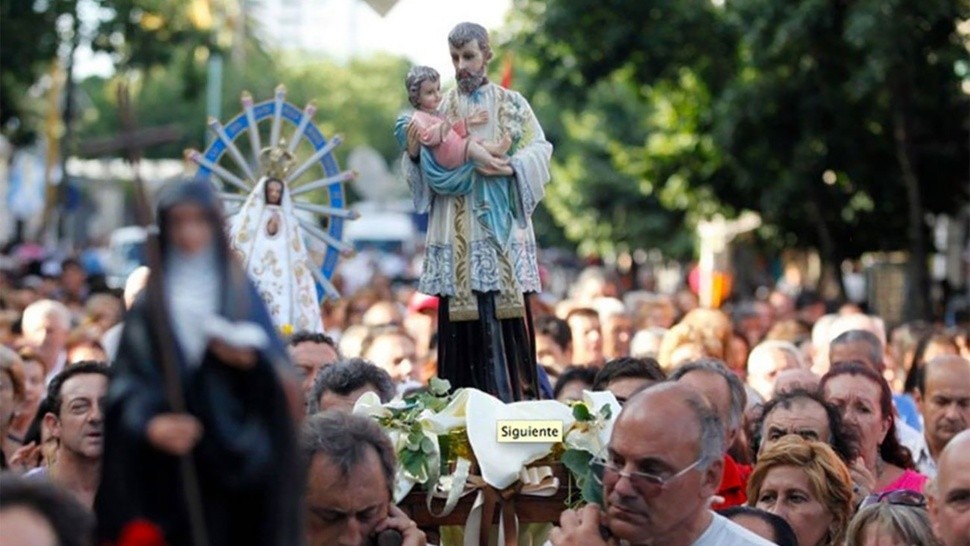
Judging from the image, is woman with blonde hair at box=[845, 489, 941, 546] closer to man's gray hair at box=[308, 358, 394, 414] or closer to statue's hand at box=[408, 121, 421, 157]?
statue's hand at box=[408, 121, 421, 157]

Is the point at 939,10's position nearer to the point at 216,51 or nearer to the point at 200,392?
the point at 216,51

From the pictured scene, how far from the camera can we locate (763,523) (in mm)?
7367

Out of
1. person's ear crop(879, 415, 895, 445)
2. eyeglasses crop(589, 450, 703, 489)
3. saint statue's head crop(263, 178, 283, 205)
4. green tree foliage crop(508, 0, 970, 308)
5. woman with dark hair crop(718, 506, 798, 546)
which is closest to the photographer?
eyeglasses crop(589, 450, 703, 489)

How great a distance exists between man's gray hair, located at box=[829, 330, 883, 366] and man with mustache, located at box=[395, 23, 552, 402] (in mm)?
4376

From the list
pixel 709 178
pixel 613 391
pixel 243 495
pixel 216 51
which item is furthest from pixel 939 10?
pixel 243 495

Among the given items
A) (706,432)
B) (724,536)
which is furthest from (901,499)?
(706,432)

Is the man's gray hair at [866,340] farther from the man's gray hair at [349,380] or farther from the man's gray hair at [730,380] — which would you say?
the man's gray hair at [349,380]

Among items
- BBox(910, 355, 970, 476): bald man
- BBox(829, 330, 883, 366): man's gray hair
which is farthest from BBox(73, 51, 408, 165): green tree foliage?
BBox(910, 355, 970, 476): bald man

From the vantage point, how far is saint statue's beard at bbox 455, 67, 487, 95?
8.55 meters

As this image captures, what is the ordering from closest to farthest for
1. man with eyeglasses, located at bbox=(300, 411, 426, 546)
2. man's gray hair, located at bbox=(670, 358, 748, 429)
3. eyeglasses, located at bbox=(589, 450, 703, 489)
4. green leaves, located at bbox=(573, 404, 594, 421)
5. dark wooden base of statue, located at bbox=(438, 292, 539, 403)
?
eyeglasses, located at bbox=(589, 450, 703, 489)
man with eyeglasses, located at bbox=(300, 411, 426, 546)
green leaves, located at bbox=(573, 404, 594, 421)
dark wooden base of statue, located at bbox=(438, 292, 539, 403)
man's gray hair, located at bbox=(670, 358, 748, 429)

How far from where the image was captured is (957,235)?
41844 millimetres

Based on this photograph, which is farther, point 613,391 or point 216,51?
point 216,51

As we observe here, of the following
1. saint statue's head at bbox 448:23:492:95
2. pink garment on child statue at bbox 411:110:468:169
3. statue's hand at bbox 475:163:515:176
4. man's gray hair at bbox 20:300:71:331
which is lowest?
man's gray hair at bbox 20:300:71:331

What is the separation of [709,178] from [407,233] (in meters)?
34.4
